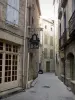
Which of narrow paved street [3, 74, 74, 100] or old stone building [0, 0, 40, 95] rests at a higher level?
old stone building [0, 0, 40, 95]

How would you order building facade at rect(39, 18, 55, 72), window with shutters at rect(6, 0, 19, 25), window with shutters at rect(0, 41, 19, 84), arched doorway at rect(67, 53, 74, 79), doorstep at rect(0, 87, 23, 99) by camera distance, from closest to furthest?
doorstep at rect(0, 87, 23, 99) → window with shutters at rect(0, 41, 19, 84) → window with shutters at rect(6, 0, 19, 25) → arched doorway at rect(67, 53, 74, 79) → building facade at rect(39, 18, 55, 72)

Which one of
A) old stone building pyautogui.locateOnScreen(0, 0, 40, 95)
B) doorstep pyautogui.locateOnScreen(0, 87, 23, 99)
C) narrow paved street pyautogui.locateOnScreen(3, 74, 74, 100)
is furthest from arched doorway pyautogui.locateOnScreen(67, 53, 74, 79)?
doorstep pyautogui.locateOnScreen(0, 87, 23, 99)

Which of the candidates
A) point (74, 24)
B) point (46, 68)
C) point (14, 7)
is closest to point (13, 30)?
point (14, 7)

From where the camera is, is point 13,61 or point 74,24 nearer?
point 74,24

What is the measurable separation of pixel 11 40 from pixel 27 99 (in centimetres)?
320

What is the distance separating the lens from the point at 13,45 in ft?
35.7

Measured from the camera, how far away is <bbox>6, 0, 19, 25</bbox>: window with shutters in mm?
10103

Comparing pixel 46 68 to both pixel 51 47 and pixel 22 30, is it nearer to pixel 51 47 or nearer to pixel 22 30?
pixel 51 47

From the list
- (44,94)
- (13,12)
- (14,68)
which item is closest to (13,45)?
(14,68)

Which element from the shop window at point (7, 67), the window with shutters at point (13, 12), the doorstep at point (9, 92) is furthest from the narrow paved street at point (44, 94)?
the window with shutters at point (13, 12)

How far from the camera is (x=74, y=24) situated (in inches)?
391

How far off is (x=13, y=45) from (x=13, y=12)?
73.3 inches

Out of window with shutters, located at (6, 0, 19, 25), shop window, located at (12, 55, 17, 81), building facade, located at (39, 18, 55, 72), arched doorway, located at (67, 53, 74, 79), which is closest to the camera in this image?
window with shutters, located at (6, 0, 19, 25)

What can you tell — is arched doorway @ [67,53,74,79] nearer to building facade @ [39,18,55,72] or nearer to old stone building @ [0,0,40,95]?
old stone building @ [0,0,40,95]
